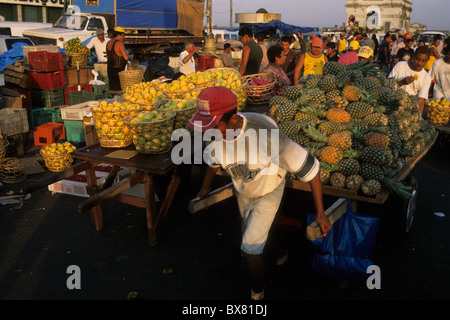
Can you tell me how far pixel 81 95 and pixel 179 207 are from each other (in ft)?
16.2

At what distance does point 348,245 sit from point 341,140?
3.82 ft

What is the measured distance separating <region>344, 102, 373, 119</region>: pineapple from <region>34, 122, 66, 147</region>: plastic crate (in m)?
5.93

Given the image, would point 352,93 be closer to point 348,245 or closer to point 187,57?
point 348,245

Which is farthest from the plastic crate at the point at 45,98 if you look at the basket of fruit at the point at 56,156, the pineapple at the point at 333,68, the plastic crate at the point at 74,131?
the pineapple at the point at 333,68

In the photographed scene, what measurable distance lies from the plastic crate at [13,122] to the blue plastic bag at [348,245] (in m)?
6.26

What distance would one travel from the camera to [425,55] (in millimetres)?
6613

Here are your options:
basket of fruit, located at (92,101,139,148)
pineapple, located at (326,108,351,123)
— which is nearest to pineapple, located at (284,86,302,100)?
pineapple, located at (326,108,351,123)

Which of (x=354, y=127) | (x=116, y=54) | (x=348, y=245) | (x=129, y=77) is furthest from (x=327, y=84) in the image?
(x=116, y=54)

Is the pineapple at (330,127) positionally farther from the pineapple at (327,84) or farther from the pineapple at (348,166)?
the pineapple at (327,84)

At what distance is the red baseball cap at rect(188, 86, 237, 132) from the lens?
8.93 feet

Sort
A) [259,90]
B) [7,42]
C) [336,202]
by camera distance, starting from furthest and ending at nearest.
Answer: [7,42], [259,90], [336,202]

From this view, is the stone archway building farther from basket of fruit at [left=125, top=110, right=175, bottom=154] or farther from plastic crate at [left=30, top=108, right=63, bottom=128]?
basket of fruit at [left=125, top=110, right=175, bottom=154]

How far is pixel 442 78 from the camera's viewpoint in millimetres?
7508

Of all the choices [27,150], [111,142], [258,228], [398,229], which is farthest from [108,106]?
[27,150]
